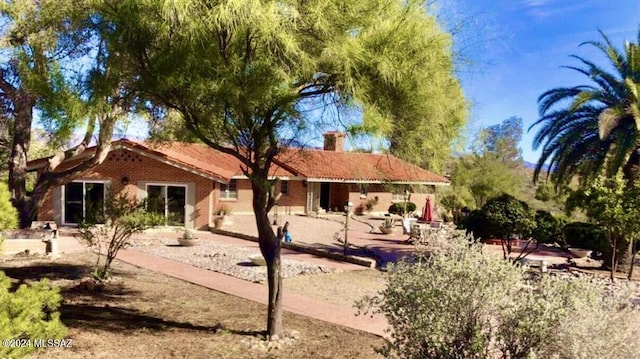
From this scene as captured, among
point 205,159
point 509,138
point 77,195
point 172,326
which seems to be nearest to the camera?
point 172,326

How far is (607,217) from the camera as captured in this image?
Answer: 563 inches

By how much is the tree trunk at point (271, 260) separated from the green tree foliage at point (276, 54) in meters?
1.51

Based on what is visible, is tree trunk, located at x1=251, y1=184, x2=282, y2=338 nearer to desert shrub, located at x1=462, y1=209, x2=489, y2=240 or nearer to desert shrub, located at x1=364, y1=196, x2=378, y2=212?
desert shrub, located at x1=462, y1=209, x2=489, y2=240

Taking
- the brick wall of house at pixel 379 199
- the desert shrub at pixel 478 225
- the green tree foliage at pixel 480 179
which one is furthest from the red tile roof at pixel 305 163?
the brick wall of house at pixel 379 199

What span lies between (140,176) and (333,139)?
60.0ft

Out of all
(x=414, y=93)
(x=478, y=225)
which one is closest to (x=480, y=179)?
(x=478, y=225)

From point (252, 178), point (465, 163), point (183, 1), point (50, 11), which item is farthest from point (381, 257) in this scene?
point (465, 163)

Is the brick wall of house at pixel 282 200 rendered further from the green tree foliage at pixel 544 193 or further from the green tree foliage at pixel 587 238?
the green tree foliage at pixel 544 193

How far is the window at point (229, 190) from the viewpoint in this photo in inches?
1232

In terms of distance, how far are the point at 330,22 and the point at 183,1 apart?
6.28 feet

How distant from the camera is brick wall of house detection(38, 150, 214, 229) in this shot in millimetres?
23656

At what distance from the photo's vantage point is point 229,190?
1240 inches

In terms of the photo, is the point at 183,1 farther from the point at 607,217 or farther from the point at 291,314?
the point at 607,217

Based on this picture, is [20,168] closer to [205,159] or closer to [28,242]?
[28,242]
